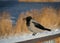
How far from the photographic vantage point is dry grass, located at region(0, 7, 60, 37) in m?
1.53

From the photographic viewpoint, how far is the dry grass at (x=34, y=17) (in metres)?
1.53

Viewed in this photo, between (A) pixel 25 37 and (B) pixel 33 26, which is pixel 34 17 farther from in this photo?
(A) pixel 25 37

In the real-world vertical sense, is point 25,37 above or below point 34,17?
below

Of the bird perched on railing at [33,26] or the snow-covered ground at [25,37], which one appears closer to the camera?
the snow-covered ground at [25,37]

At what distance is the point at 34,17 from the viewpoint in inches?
66.9

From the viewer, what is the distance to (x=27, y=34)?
164cm

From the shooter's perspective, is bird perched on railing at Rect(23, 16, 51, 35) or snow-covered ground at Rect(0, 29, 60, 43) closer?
snow-covered ground at Rect(0, 29, 60, 43)

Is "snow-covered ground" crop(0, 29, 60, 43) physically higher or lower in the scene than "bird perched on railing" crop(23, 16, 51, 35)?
lower

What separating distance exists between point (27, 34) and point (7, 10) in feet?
1.12

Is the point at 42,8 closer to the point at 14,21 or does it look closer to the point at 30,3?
the point at 30,3

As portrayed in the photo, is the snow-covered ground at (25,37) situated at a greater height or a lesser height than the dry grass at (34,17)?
lesser

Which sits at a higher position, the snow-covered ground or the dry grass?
the dry grass

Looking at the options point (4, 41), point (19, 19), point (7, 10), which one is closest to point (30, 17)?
point (19, 19)

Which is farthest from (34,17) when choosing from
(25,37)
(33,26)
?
(25,37)
